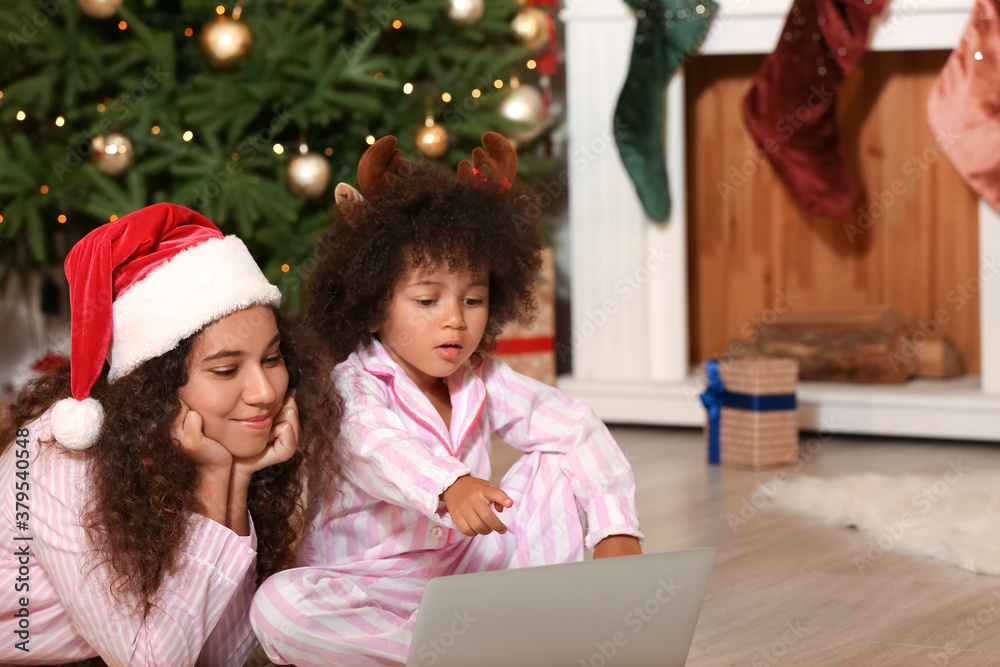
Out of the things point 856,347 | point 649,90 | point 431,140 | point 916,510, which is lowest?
point 916,510

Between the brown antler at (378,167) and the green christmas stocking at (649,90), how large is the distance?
5.61ft

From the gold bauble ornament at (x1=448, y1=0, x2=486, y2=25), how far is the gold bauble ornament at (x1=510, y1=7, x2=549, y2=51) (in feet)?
0.51

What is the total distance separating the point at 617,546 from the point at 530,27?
6.53 ft

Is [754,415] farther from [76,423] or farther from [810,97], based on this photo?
[76,423]

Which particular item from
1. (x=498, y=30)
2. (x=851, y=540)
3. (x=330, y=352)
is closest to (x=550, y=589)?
(x=330, y=352)

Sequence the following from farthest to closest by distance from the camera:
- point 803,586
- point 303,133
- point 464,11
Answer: point 464,11 → point 303,133 → point 803,586

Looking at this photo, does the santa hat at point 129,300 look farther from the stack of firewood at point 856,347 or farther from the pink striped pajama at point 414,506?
the stack of firewood at point 856,347

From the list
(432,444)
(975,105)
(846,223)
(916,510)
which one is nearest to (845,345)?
(846,223)

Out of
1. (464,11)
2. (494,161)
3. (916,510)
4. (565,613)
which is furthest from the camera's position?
(464,11)

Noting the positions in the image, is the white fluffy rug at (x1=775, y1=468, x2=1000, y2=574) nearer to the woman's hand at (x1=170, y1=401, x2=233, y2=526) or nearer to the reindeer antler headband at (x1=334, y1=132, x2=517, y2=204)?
the reindeer antler headband at (x1=334, y1=132, x2=517, y2=204)

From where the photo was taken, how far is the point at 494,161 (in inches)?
57.8

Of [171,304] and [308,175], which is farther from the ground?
[308,175]

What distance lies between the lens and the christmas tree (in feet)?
8.34

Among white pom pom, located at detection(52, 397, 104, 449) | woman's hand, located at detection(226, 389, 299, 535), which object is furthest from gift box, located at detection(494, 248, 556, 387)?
white pom pom, located at detection(52, 397, 104, 449)
